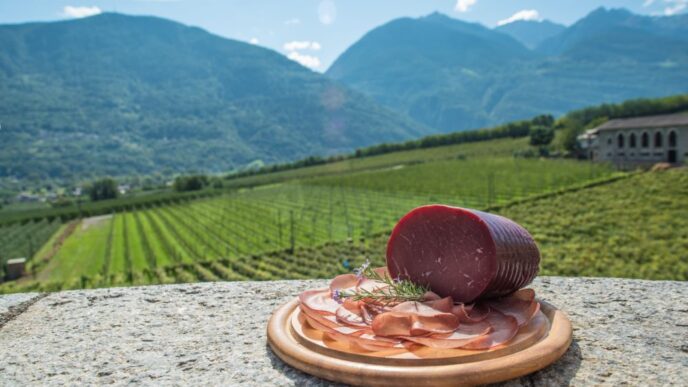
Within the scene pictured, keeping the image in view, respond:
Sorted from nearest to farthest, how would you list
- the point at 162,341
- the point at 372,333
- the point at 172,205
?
1. the point at 372,333
2. the point at 162,341
3. the point at 172,205

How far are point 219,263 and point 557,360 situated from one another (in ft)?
113

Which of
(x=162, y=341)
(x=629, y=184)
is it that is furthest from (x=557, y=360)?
(x=629, y=184)

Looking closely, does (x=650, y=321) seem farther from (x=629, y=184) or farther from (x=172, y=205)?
(x=172, y=205)

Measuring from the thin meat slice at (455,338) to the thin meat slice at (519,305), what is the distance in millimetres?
390

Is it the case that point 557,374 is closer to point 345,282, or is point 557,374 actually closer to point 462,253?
point 462,253

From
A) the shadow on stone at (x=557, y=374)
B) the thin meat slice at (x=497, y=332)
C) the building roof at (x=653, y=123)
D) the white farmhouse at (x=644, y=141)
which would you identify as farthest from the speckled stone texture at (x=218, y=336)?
the building roof at (x=653, y=123)

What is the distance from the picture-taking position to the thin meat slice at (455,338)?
3.99 metres

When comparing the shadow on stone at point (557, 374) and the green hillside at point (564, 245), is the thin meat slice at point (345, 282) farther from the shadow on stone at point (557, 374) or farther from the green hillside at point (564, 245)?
the green hillside at point (564, 245)

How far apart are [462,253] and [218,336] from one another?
250cm

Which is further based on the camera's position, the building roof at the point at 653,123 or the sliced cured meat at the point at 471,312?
the building roof at the point at 653,123

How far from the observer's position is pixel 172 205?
295 ft

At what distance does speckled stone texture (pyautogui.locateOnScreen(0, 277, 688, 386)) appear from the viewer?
4203mm

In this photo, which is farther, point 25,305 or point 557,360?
point 25,305

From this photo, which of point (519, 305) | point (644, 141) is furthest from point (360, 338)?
point (644, 141)
